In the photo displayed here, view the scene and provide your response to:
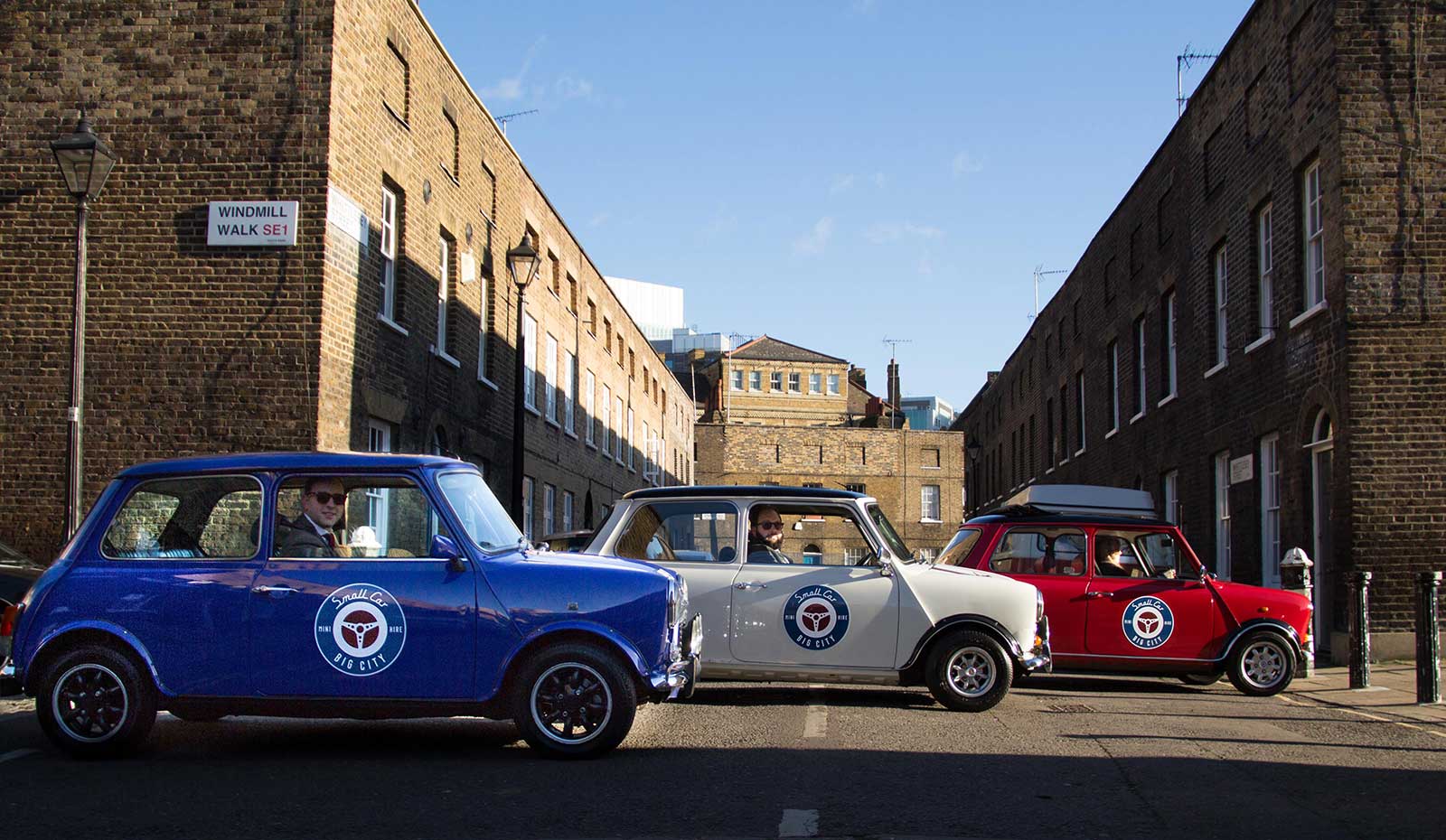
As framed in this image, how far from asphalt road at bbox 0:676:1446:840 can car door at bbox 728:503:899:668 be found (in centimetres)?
45

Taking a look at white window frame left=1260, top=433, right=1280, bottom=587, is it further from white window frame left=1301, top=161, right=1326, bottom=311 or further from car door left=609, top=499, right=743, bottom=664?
car door left=609, top=499, right=743, bottom=664

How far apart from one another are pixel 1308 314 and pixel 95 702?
14.6 metres

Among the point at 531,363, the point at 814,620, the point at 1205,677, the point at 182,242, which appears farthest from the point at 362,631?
the point at 531,363

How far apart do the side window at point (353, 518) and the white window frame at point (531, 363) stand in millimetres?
19461

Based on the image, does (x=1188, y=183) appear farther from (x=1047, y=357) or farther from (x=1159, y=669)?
(x=1047, y=357)

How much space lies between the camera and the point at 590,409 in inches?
1417

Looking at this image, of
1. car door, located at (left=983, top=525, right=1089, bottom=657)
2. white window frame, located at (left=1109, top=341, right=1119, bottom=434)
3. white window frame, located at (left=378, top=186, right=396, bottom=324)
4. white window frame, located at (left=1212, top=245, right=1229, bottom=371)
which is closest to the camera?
car door, located at (left=983, top=525, right=1089, bottom=657)

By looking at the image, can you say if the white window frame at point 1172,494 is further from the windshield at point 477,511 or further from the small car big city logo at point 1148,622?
the windshield at point 477,511

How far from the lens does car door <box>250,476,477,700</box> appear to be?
777 centimetres

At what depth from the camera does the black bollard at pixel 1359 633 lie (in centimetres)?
1324

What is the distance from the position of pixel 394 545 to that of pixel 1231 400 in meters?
16.0

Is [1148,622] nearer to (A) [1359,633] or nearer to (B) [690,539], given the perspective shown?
(A) [1359,633]

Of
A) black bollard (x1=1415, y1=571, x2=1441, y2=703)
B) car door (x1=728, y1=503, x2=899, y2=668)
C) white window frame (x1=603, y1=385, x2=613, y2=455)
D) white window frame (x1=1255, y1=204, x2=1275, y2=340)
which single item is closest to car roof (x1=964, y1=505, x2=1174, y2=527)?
black bollard (x1=1415, y1=571, x2=1441, y2=703)

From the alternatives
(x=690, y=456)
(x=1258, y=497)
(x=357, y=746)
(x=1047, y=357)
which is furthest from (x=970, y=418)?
(x=357, y=746)
